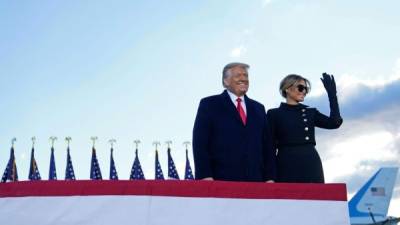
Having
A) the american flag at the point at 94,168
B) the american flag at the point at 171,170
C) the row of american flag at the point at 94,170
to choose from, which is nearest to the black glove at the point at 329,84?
→ the row of american flag at the point at 94,170

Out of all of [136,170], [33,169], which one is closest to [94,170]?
[136,170]

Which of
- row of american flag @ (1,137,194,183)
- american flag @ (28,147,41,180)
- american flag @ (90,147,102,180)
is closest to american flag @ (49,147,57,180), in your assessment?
row of american flag @ (1,137,194,183)

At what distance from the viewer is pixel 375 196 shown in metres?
38.7

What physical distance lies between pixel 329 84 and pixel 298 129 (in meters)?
0.48

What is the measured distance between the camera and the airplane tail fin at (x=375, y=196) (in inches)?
1480

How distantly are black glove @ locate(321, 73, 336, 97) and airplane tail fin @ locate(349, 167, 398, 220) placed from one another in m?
34.2

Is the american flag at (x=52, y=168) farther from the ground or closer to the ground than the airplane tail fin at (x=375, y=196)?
farther from the ground

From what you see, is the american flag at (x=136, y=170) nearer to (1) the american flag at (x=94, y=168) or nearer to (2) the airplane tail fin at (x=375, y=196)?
(1) the american flag at (x=94, y=168)

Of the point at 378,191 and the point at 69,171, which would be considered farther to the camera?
the point at 378,191

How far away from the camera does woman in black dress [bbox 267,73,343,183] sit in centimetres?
450

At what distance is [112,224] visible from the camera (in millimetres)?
2754

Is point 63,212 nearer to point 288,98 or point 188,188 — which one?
point 188,188

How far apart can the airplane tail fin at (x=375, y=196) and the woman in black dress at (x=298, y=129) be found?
112ft

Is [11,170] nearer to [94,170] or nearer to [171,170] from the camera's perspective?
[94,170]
